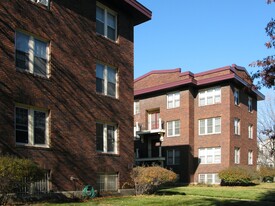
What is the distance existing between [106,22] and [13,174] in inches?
432

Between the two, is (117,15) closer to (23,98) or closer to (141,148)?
(23,98)

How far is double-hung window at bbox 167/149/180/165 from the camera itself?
36.2 meters

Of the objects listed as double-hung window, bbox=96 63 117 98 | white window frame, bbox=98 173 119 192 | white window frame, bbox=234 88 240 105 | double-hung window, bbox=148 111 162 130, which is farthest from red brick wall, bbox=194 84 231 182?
white window frame, bbox=98 173 119 192

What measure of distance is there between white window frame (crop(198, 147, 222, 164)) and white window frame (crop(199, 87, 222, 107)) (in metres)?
4.27

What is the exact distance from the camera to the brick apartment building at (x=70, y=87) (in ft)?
49.4

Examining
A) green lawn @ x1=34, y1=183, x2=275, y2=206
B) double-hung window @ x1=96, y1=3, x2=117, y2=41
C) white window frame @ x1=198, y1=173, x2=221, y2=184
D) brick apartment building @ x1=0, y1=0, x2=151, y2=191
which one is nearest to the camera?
brick apartment building @ x1=0, y1=0, x2=151, y2=191

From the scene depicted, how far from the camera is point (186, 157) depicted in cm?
3544

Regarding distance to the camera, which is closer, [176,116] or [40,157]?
[40,157]

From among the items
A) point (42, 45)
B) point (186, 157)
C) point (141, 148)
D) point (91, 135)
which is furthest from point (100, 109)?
point (141, 148)

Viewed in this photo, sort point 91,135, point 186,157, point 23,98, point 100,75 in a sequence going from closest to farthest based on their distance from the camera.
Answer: point 23,98 < point 91,135 < point 100,75 < point 186,157

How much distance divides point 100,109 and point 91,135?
1528 mm

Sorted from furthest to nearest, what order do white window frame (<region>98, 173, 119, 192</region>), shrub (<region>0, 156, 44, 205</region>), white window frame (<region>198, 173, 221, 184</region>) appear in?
white window frame (<region>198, 173, 221, 184</region>) → white window frame (<region>98, 173, 119, 192</region>) → shrub (<region>0, 156, 44, 205</region>)

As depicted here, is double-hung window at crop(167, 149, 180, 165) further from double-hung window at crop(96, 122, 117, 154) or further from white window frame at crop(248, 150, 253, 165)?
double-hung window at crop(96, 122, 117, 154)

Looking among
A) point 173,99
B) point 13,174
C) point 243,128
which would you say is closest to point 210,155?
point 243,128
